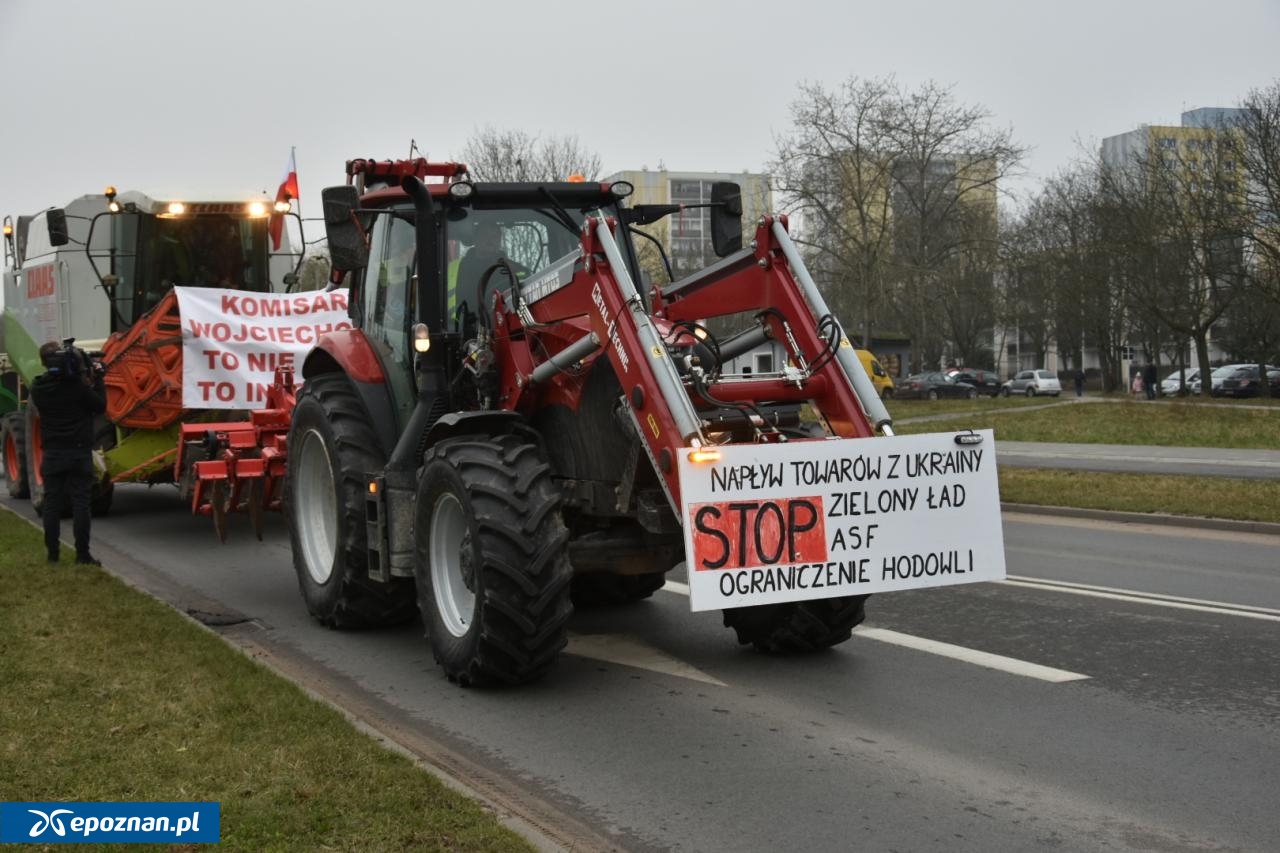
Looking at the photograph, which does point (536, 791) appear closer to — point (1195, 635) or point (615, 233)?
point (615, 233)

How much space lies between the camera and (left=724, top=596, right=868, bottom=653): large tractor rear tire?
773cm

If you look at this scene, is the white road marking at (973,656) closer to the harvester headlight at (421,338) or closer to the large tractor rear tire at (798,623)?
the large tractor rear tire at (798,623)

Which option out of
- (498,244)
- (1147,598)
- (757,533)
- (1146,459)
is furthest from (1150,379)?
(757,533)

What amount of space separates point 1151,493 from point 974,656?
10.2 metres

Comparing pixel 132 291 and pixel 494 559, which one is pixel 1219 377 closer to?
pixel 132 291

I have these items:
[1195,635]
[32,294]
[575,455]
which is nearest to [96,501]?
[32,294]

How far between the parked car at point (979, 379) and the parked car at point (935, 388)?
1.36 ft

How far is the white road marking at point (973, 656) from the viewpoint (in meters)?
7.39

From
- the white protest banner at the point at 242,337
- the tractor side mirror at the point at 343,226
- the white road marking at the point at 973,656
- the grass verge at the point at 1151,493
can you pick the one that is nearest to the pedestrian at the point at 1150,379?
the grass verge at the point at 1151,493

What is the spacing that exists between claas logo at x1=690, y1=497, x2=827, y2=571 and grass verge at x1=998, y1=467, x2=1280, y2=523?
993cm

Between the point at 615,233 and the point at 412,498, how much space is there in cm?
206

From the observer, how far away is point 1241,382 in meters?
52.8

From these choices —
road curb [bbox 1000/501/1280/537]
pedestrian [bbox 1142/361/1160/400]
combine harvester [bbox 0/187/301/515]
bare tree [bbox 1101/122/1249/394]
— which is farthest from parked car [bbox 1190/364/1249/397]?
combine harvester [bbox 0/187/301/515]

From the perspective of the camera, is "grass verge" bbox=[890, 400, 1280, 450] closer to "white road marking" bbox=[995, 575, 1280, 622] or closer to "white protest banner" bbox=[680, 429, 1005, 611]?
"white road marking" bbox=[995, 575, 1280, 622]
